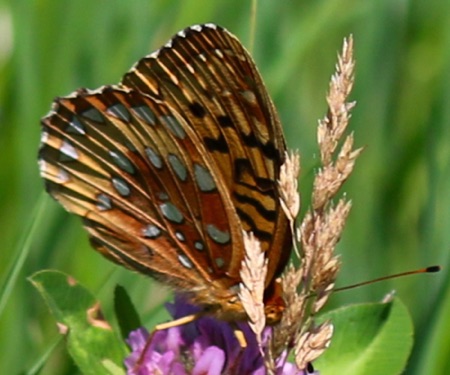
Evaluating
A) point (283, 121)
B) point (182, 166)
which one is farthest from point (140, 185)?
point (283, 121)

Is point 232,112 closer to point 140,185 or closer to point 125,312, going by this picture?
point 140,185

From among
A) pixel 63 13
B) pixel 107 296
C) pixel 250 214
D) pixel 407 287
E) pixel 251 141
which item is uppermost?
pixel 63 13

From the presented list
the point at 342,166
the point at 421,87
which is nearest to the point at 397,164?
the point at 421,87

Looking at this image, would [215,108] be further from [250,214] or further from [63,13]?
[63,13]

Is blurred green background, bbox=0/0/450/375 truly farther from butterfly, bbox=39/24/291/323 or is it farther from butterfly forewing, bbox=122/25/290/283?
Result: butterfly forewing, bbox=122/25/290/283

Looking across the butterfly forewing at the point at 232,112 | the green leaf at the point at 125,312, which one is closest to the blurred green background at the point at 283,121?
the green leaf at the point at 125,312

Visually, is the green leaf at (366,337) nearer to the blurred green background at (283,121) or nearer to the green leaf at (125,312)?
the blurred green background at (283,121)

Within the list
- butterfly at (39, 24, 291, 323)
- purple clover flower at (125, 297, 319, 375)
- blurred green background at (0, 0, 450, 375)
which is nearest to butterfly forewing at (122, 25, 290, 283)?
butterfly at (39, 24, 291, 323)
